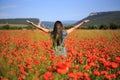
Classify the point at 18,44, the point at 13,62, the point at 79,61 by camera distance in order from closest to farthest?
the point at 13,62 → the point at 79,61 → the point at 18,44

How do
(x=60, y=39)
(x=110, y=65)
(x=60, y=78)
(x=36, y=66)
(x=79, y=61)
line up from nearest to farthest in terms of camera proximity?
(x=60, y=78) < (x=110, y=65) < (x=36, y=66) < (x=79, y=61) < (x=60, y=39)

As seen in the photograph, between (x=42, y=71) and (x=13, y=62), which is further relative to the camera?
(x=13, y=62)

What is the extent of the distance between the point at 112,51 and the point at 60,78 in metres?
2.46

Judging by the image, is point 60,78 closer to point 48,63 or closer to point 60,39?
point 48,63

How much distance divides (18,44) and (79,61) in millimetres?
2795

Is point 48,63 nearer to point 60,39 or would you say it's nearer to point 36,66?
point 36,66

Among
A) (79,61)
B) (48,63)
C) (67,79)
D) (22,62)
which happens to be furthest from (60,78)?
(79,61)

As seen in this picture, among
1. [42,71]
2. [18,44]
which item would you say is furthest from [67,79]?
[18,44]

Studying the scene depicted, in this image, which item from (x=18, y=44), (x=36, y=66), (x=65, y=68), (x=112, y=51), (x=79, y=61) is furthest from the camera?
(x=18, y=44)

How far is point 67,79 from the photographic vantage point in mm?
2863

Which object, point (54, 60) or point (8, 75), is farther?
point (54, 60)

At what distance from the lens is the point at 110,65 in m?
3.09

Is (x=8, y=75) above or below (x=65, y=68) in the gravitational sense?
below

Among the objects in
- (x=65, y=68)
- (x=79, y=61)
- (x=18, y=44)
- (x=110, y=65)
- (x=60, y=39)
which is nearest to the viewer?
(x=65, y=68)
